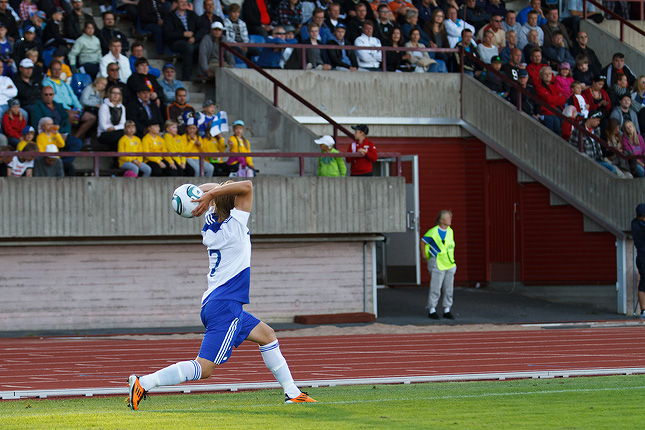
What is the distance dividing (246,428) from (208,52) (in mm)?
15775

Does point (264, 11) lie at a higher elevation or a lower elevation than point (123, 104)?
higher

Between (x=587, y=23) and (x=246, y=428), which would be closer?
(x=246, y=428)

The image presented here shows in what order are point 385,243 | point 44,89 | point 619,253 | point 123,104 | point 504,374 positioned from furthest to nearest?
point 385,243 → point 619,253 → point 123,104 → point 44,89 → point 504,374

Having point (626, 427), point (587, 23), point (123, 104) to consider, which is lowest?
point (626, 427)

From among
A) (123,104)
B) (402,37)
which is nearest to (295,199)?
(123,104)

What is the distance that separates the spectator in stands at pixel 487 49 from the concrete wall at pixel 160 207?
20.7 feet

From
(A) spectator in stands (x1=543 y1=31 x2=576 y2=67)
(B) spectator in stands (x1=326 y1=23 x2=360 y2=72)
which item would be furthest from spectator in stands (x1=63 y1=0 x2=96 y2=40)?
(A) spectator in stands (x1=543 y1=31 x2=576 y2=67)

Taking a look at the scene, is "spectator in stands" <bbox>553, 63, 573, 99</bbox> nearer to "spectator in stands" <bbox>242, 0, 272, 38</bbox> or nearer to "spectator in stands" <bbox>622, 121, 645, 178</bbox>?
"spectator in stands" <bbox>622, 121, 645, 178</bbox>

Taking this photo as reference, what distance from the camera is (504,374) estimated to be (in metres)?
11.2

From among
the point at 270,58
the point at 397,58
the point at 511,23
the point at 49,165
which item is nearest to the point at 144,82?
the point at 49,165

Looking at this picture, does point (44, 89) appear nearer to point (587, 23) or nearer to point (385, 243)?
point (385, 243)

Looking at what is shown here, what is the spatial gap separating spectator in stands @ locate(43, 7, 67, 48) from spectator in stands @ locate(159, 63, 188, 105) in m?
2.07

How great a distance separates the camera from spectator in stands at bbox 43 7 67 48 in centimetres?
2092

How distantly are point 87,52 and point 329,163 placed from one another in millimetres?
5575
